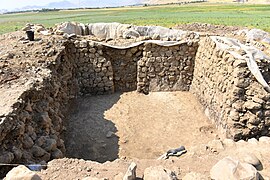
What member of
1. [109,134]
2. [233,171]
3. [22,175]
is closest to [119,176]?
[22,175]

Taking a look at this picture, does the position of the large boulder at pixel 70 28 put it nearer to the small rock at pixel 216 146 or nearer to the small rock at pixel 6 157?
the small rock at pixel 6 157

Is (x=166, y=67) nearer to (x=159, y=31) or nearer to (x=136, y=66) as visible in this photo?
(x=136, y=66)

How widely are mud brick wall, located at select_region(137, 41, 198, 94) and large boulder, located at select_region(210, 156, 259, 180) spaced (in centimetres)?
577

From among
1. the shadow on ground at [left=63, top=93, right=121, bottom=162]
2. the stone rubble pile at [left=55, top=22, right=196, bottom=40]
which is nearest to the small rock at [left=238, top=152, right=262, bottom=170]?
the shadow on ground at [left=63, top=93, right=121, bottom=162]

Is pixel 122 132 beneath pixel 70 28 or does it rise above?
beneath

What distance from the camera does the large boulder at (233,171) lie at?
3334 millimetres

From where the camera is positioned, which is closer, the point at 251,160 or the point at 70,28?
the point at 251,160

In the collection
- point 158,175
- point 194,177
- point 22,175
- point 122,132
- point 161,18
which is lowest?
point 122,132

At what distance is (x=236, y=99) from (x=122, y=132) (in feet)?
9.39

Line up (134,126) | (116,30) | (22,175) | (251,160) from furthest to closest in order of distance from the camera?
(116,30) < (134,126) < (251,160) < (22,175)

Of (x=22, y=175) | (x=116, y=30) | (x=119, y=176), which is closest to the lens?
(x=22, y=175)

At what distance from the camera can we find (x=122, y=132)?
7141 millimetres

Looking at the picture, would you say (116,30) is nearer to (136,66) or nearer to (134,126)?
(136,66)

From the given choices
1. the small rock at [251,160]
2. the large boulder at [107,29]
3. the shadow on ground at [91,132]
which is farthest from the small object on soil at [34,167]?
the large boulder at [107,29]
